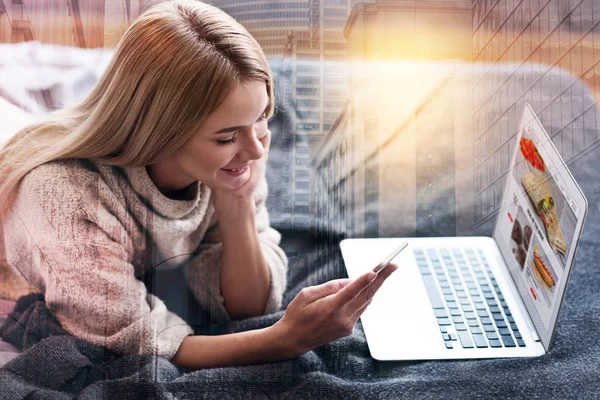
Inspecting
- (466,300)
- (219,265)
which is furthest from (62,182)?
(466,300)

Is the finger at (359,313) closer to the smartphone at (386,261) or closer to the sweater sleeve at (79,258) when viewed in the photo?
the smartphone at (386,261)

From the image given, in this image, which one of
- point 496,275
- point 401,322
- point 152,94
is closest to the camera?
point 152,94

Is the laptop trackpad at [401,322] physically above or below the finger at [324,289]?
below

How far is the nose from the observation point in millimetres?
688

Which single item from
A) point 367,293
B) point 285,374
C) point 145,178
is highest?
point 145,178

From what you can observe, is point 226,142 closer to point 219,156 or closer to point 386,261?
point 219,156

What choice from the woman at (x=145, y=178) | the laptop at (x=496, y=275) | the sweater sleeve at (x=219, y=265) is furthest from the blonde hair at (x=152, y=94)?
the laptop at (x=496, y=275)

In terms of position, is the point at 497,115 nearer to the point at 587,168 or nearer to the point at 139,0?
the point at 587,168

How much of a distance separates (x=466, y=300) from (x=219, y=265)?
0.33m

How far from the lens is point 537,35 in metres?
0.80

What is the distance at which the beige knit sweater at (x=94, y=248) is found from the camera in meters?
0.68

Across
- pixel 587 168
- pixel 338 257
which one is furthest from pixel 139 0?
pixel 587 168

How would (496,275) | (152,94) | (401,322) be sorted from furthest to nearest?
(496,275) → (401,322) → (152,94)

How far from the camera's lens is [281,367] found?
729 millimetres
